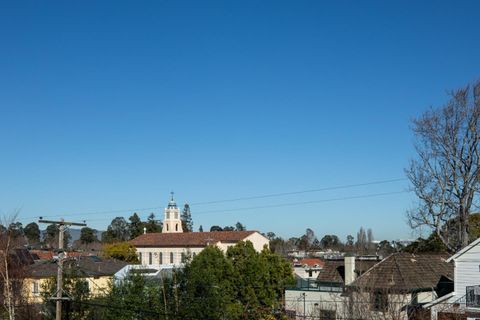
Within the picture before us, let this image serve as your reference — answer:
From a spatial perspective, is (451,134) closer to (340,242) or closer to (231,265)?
(231,265)

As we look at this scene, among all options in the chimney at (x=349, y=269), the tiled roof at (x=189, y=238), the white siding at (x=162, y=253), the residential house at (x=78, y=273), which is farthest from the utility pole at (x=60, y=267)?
the white siding at (x=162, y=253)

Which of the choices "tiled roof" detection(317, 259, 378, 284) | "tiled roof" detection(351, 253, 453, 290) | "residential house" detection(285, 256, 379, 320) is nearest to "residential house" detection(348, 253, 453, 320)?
"tiled roof" detection(351, 253, 453, 290)

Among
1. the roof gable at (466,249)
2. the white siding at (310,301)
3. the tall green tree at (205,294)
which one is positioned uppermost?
the roof gable at (466,249)

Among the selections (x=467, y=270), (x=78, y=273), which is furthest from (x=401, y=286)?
(x=78, y=273)

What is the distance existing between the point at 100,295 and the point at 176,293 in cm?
443

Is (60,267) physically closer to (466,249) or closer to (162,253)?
(466,249)

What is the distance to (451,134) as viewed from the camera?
121ft

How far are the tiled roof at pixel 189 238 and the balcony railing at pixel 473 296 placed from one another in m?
53.9

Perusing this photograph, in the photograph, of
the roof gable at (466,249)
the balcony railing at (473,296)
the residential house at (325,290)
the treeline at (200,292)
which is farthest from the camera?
the residential house at (325,290)

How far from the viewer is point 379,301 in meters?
34.1

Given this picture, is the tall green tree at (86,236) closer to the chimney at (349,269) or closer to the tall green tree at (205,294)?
the tall green tree at (205,294)

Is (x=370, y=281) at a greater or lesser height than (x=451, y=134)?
lesser

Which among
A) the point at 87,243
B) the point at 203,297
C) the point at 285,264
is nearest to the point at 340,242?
the point at 87,243

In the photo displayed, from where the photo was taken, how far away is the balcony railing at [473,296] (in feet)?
111
